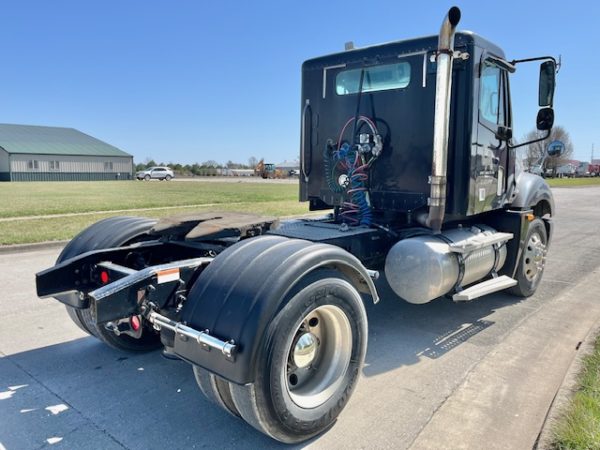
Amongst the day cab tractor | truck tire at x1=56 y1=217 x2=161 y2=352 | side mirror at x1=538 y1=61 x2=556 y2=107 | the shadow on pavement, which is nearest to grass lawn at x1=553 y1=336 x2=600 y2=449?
the shadow on pavement

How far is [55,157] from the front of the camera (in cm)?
5584

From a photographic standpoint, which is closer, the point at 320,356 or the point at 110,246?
the point at 320,356

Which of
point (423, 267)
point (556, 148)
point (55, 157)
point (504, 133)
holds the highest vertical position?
point (55, 157)

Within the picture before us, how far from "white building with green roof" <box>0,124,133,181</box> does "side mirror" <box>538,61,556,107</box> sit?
192 ft

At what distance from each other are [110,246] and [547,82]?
4.45 metres

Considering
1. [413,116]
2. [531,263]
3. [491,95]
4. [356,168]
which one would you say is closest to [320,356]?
[356,168]

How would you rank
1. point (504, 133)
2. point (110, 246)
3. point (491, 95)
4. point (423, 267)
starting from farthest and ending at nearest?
point (504, 133) < point (491, 95) < point (423, 267) < point (110, 246)

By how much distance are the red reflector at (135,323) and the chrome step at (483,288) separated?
280 centimetres

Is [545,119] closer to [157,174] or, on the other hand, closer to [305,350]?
[305,350]

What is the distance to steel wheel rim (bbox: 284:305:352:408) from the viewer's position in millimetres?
2873

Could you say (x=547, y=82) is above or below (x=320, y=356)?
above

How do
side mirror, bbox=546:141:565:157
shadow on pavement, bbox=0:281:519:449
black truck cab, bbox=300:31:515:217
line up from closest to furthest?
shadow on pavement, bbox=0:281:519:449
black truck cab, bbox=300:31:515:217
side mirror, bbox=546:141:565:157

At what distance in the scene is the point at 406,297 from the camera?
432 centimetres

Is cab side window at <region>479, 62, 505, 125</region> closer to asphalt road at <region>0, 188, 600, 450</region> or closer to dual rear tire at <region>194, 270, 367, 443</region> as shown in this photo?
asphalt road at <region>0, 188, 600, 450</region>
